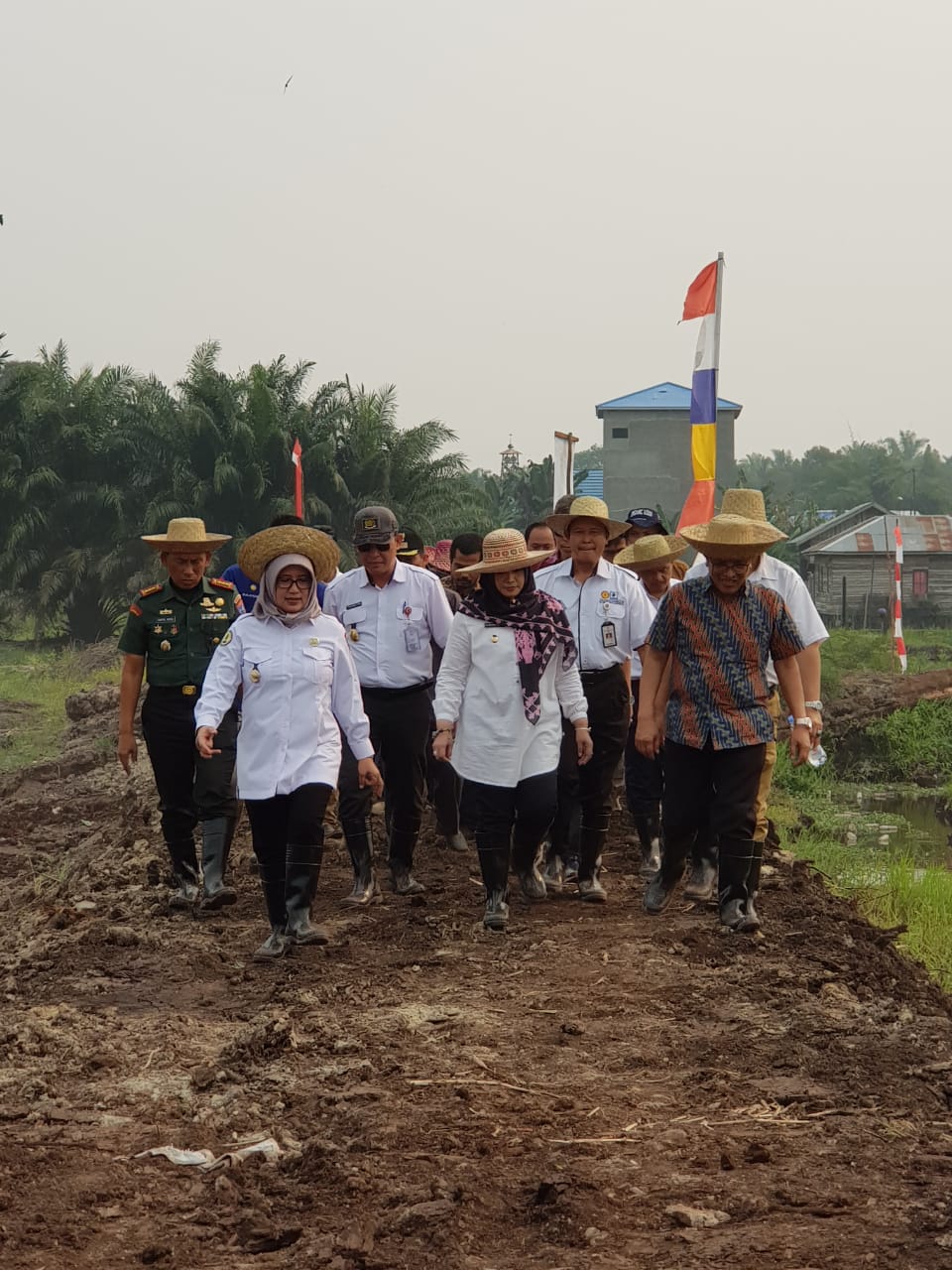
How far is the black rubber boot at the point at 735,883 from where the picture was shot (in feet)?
23.0

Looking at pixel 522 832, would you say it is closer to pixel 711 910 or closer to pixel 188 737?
pixel 711 910

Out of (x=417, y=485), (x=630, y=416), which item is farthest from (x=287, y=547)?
(x=630, y=416)

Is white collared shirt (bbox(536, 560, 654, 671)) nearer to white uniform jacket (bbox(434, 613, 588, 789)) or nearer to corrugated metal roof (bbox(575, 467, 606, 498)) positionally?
white uniform jacket (bbox(434, 613, 588, 789))

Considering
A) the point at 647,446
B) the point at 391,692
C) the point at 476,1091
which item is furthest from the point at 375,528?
the point at 647,446

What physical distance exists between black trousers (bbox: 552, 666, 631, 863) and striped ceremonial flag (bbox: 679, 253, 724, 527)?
463cm

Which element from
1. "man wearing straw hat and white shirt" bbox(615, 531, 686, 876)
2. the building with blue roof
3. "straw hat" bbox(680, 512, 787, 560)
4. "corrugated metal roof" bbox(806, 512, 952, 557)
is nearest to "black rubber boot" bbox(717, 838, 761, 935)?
"straw hat" bbox(680, 512, 787, 560)

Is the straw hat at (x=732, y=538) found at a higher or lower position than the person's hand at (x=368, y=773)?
higher

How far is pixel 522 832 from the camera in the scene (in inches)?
295

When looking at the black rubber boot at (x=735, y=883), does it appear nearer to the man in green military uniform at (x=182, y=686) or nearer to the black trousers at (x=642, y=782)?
the black trousers at (x=642, y=782)

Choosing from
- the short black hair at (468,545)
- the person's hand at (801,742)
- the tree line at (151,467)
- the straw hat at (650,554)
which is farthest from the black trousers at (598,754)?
the tree line at (151,467)

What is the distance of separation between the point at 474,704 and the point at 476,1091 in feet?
8.19

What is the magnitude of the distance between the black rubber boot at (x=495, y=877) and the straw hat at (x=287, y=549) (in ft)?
4.53

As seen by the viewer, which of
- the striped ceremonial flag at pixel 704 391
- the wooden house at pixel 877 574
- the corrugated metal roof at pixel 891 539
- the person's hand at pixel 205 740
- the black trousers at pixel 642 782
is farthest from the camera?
the corrugated metal roof at pixel 891 539

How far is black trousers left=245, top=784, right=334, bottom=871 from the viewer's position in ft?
22.0
